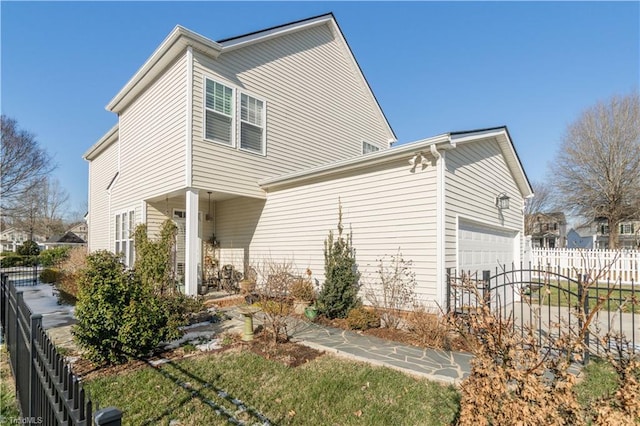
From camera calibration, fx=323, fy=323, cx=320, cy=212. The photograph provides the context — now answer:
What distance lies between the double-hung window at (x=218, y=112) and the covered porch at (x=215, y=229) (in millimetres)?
1929

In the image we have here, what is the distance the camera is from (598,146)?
22.3 meters

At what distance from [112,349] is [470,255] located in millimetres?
7905

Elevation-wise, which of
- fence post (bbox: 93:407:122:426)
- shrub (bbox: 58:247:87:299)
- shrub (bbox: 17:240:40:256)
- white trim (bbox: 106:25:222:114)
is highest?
white trim (bbox: 106:25:222:114)

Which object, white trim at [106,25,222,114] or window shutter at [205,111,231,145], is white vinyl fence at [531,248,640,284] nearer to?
window shutter at [205,111,231,145]

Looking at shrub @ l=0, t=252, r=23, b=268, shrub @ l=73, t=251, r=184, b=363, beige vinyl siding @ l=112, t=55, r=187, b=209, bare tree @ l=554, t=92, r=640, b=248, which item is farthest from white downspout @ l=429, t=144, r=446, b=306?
shrub @ l=0, t=252, r=23, b=268

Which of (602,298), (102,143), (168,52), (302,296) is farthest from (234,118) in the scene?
(102,143)

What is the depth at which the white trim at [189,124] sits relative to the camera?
868cm

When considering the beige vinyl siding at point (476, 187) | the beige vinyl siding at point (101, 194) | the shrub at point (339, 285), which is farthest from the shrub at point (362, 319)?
the beige vinyl siding at point (101, 194)

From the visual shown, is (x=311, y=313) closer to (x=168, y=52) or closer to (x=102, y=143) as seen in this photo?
(x=168, y=52)

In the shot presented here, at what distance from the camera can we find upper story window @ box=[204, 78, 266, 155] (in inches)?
367

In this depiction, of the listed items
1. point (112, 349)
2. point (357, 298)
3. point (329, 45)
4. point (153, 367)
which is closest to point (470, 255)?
point (357, 298)

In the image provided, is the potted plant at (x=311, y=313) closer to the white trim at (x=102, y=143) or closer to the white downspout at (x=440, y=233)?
the white downspout at (x=440, y=233)

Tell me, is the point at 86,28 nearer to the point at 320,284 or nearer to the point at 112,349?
the point at 112,349

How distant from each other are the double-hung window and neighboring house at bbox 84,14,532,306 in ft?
0.11
